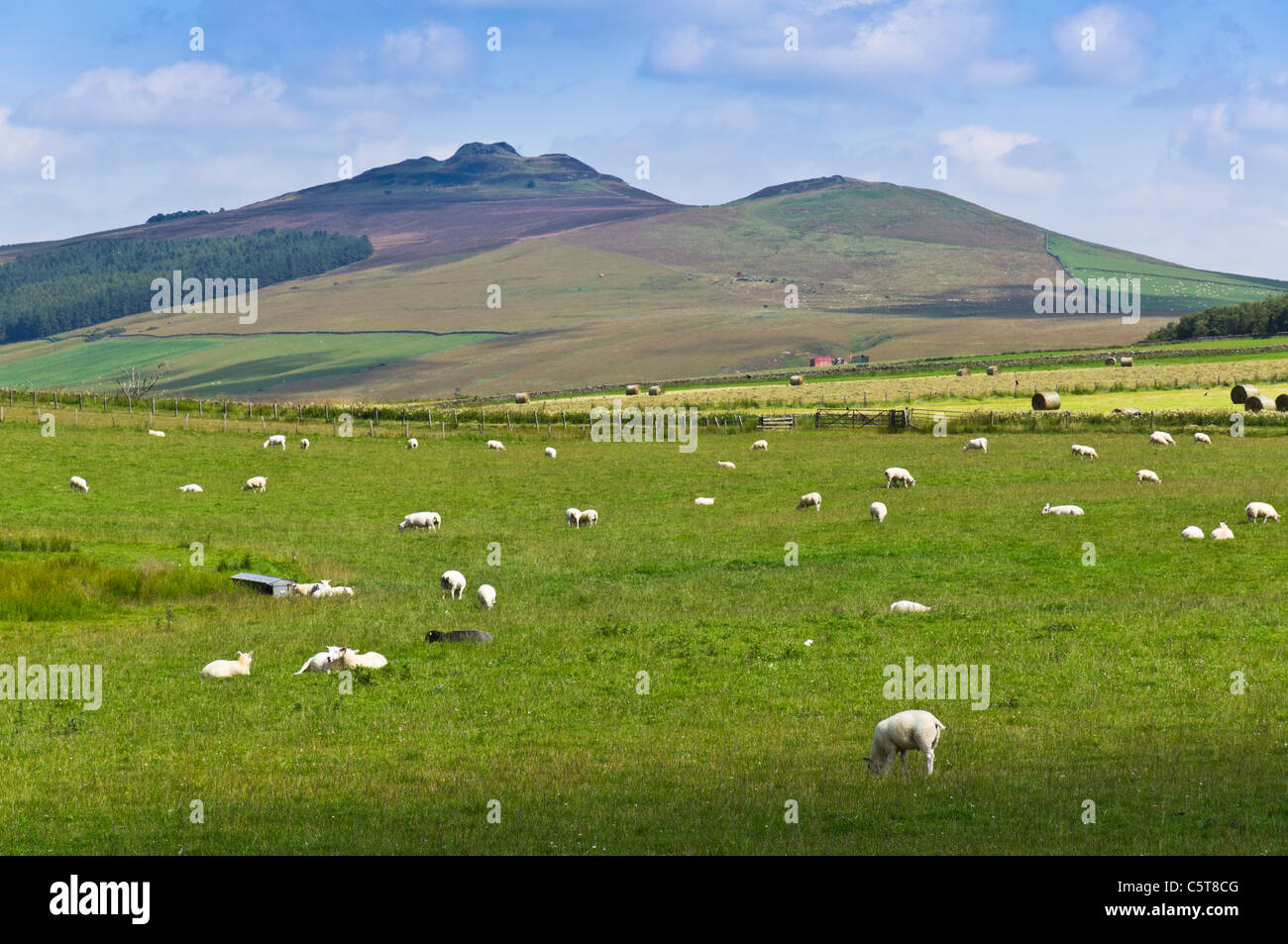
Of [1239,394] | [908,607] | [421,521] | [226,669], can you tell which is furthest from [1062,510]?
[1239,394]

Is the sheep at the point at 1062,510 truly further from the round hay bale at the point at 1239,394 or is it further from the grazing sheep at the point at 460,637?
the round hay bale at the point at 1239,394

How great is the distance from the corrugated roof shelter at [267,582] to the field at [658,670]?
765 millimetres

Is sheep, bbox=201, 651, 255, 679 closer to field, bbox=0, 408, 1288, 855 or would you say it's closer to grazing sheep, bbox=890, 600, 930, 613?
field, bbox=0, 408, 1288, 855

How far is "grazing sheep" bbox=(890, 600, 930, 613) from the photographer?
27016mm

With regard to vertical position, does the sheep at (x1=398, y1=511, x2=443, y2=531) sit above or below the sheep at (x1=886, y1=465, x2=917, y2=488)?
below

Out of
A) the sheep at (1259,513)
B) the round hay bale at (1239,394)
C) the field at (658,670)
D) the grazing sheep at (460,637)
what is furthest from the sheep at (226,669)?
the round hay bale at (1239,394)

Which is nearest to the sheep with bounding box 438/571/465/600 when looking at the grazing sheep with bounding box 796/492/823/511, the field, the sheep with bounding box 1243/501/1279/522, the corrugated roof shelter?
the field

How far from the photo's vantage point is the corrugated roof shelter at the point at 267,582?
3164cm

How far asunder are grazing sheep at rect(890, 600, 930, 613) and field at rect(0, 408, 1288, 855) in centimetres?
35

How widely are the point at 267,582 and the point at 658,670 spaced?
44.2 feet

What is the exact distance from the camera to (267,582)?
3197cm

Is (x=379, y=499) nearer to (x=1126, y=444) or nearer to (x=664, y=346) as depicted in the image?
(x=1126, y=444)
